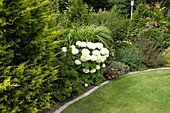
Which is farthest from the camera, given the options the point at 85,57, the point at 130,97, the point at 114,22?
the point at 114,22

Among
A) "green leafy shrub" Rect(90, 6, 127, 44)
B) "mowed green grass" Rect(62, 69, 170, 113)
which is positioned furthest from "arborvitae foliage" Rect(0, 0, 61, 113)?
"green leafy shrub" Rect(90, 6, 127, 44)

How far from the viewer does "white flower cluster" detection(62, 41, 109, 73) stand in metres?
4.46

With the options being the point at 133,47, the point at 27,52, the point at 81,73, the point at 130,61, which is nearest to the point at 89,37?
the point at 81,73

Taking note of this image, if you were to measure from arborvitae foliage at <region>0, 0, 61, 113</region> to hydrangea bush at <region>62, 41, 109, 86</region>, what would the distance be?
1.38m

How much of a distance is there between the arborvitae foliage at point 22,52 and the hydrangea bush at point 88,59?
54.4 inches

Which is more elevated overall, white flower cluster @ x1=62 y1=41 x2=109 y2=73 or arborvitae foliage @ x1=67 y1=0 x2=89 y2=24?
arborvitae foliage @ x1=67 y1=0 x2=89 y2=24

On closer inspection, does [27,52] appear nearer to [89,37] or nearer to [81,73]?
[81,73]

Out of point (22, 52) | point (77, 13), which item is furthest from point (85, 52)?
point (77, 13)

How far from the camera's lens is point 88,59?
14.7ft

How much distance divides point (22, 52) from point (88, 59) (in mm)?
Result: 1812

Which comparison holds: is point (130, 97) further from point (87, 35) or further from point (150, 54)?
point (150, 54)

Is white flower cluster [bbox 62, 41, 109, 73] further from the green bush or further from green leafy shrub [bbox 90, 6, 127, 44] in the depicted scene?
green leafy shrub [bbox 90, 6, 127, 44]

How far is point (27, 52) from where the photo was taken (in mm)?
2875

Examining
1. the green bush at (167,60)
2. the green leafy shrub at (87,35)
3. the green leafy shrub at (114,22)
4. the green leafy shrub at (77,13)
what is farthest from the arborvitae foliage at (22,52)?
the green leafy shrub at (114,22)
